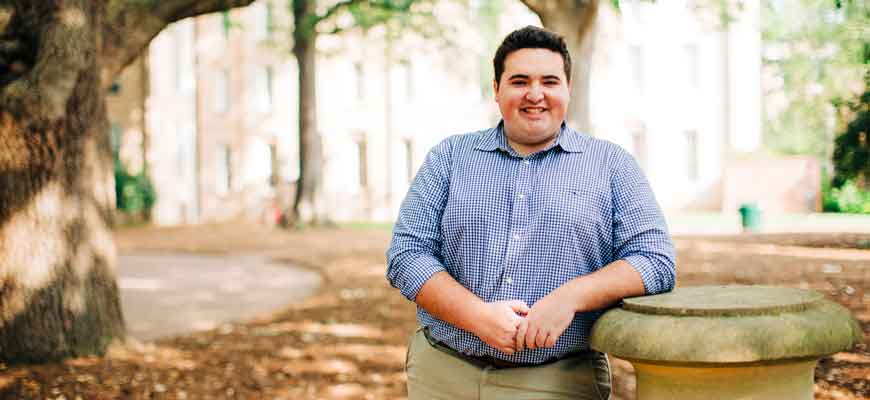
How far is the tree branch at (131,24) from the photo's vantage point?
27.6 ft

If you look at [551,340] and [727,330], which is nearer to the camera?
[727,330]

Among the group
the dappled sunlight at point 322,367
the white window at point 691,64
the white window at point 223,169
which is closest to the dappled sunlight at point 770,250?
the dappled sunlight at point 322,367

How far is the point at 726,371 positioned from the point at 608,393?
53 centimetres

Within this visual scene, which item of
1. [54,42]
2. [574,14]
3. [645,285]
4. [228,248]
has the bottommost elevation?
[228,248]

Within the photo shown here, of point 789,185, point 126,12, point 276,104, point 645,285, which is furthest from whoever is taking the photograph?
point 276,104

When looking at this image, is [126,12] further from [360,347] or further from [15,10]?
[360,347]

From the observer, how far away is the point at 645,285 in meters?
2.85

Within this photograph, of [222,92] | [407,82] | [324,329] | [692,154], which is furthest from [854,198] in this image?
[222,92]

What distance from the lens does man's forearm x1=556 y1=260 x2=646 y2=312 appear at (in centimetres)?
275

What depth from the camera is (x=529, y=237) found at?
2887 mm

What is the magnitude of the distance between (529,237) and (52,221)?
18.6 feet

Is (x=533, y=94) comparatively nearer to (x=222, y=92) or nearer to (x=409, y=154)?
(x=409, y=154)

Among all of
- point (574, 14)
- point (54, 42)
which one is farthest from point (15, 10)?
point (574, 14)

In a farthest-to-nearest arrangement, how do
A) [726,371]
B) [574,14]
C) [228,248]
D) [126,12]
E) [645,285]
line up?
[228,248] < [574,14] < [126,12] < [645,285] < [726,371]
